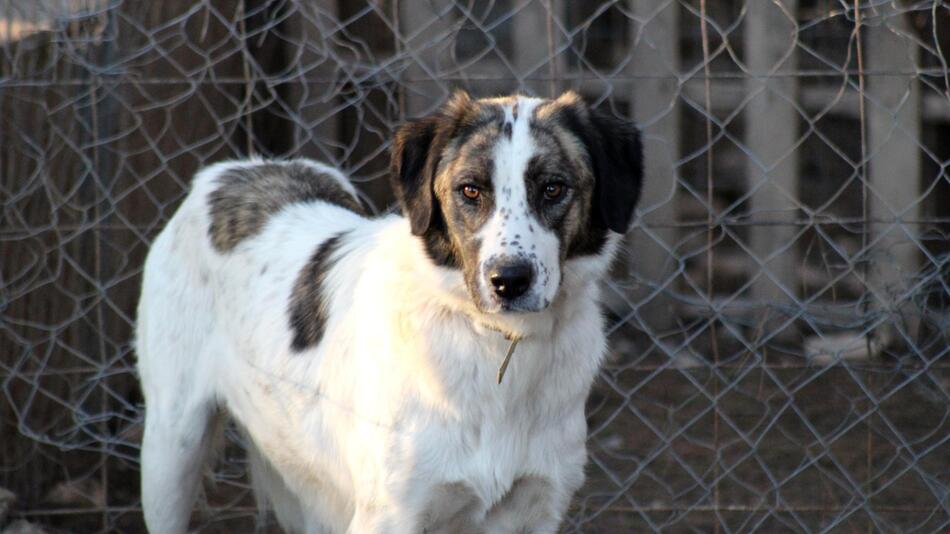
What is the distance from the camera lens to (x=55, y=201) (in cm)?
416

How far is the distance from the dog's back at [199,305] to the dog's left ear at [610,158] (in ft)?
2.84

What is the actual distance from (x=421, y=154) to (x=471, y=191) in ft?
0.75

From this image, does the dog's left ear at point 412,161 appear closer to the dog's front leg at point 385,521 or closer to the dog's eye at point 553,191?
the dog's eye at point 553,191

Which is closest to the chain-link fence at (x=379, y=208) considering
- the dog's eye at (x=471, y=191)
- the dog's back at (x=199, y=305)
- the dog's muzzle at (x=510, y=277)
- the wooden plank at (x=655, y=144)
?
the dog's back at (x=199, y=305)

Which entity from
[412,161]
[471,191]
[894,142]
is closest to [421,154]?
[412,161]

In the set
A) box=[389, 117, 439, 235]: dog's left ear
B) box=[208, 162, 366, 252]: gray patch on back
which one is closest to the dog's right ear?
box=[389, 117, 439, 235]: dog's left ear

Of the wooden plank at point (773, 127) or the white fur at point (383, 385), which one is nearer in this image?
the white fur at point (383, 385)

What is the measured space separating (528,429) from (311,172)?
1.23 meters

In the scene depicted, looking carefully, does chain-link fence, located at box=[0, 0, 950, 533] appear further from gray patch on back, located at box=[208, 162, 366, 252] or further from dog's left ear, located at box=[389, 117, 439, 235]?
dog's left ear, located at box=[389, 117, 439, 235]

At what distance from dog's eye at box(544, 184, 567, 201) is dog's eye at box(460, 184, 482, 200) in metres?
0.14

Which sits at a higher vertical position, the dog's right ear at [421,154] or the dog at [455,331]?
the dog's right ear at [421,154]

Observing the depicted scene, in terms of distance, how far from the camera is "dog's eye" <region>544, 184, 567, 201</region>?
2.83 meters

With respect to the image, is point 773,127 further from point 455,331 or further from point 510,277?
point 510,277

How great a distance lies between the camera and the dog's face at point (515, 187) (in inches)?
107
